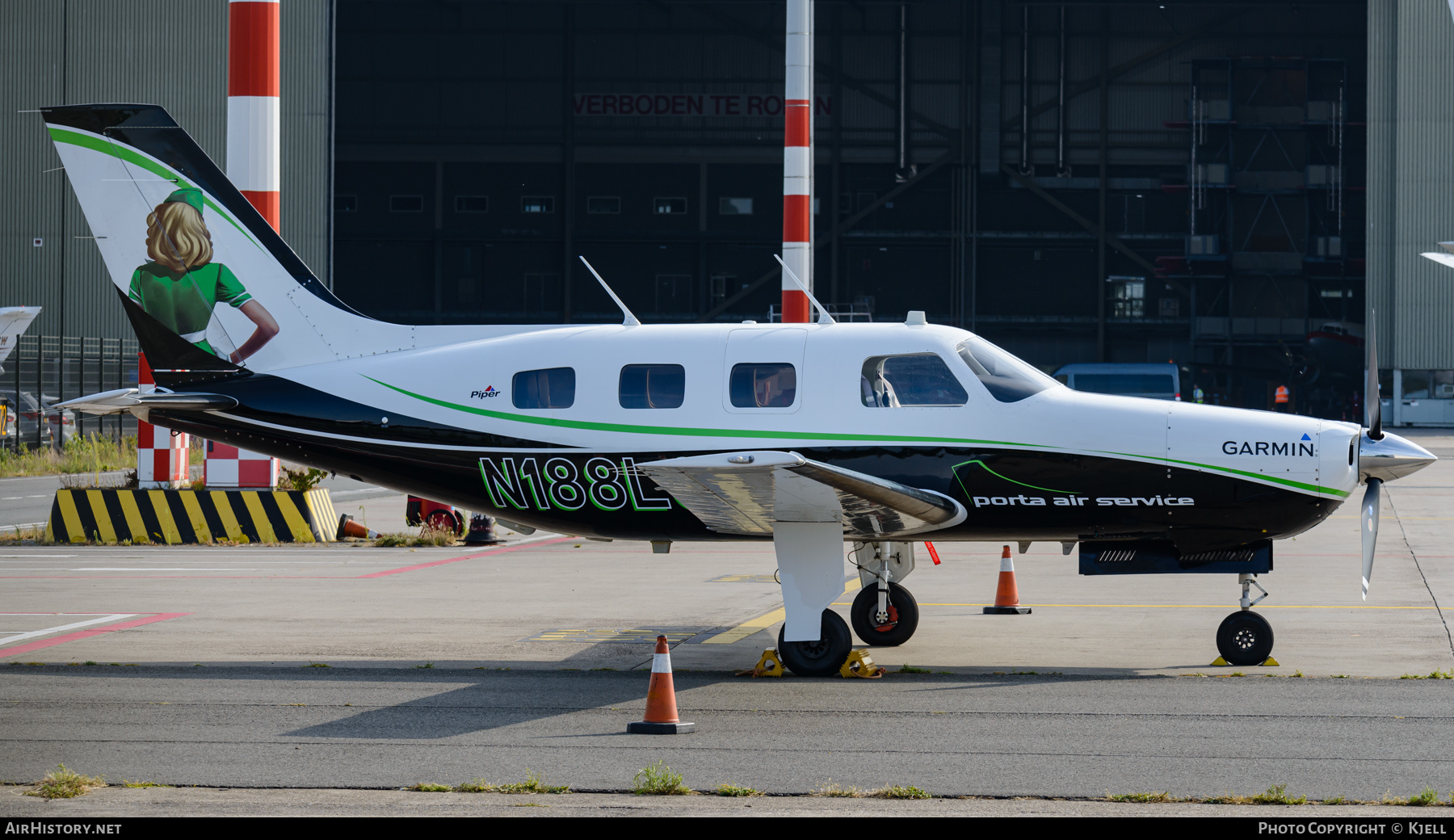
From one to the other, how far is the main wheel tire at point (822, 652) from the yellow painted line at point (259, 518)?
1222 centimetres

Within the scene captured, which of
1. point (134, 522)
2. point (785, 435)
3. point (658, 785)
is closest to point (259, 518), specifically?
point (134, 522)

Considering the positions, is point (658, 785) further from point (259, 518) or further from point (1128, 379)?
point (1128, 379)

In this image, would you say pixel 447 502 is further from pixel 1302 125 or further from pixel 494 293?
→ pixel 1302 125

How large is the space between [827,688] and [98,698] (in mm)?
5124

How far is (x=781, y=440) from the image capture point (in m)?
10.8

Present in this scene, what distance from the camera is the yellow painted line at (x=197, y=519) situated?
20.2 meters

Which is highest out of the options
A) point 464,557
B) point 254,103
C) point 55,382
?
point 254,103

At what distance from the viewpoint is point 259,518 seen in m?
20.3

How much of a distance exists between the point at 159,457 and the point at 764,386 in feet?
43.5

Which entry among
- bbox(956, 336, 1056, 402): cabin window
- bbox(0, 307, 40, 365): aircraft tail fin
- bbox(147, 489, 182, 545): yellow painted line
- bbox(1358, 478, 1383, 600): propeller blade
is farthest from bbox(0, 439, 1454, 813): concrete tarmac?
bbox(0, 307, 40, 365): aircraft tail fin

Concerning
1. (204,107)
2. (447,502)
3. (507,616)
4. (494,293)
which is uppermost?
(204,107)

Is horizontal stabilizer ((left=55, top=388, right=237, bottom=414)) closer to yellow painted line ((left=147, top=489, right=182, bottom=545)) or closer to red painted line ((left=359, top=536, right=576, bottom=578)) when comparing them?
red painted line ((left=359, top=536, right=576, bottom=578))

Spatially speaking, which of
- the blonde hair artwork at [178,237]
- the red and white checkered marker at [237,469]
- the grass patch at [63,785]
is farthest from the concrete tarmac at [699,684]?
the blonde hair artwork at [178,237]
